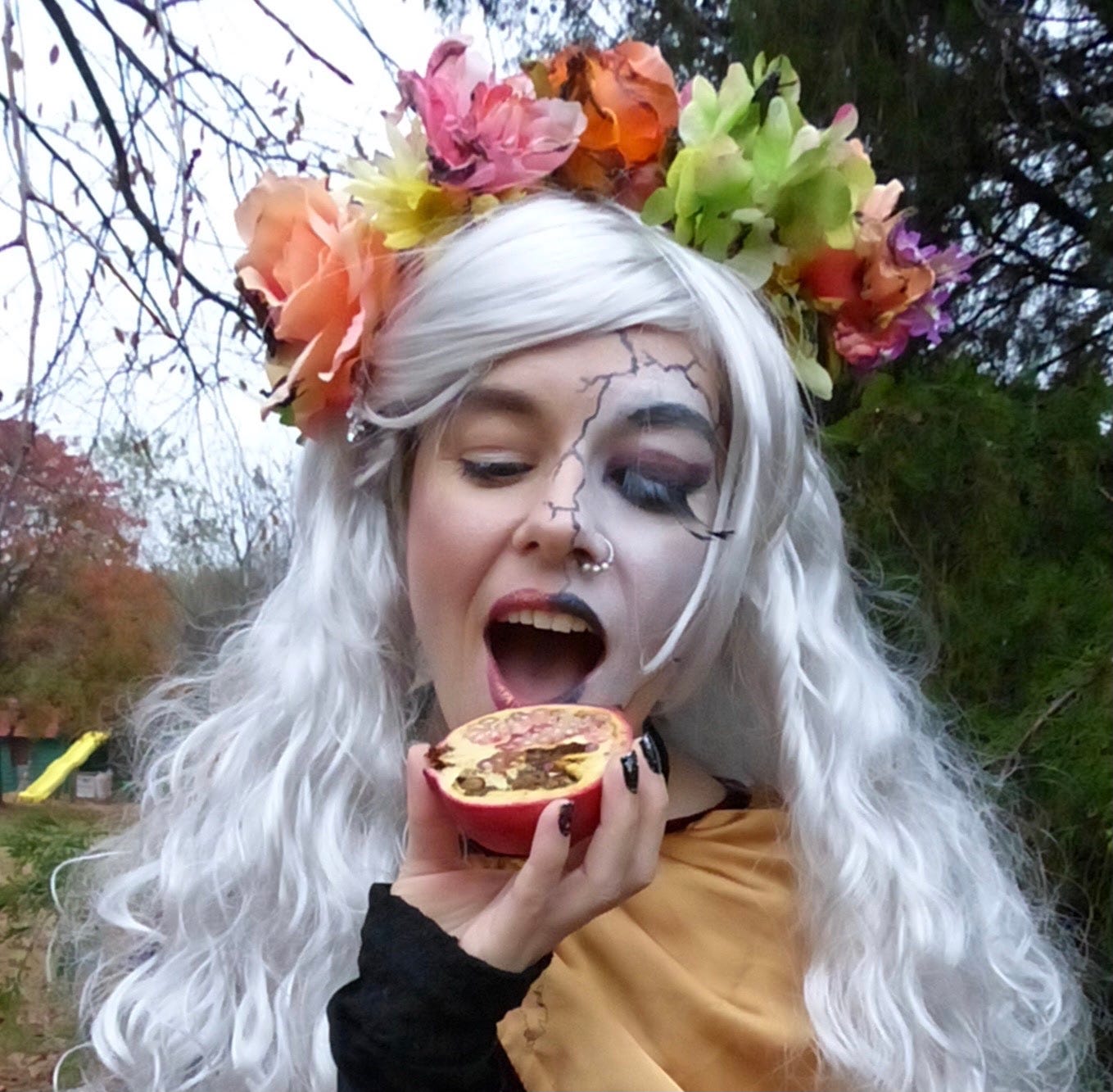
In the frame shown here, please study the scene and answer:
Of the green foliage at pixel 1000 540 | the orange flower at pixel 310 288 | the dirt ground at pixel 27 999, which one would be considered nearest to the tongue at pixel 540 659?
the orange flower at pixel 310 288

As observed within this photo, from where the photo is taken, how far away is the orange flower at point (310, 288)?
3.24ft

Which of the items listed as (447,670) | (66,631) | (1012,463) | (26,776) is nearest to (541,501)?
(447,670)

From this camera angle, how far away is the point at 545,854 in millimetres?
742

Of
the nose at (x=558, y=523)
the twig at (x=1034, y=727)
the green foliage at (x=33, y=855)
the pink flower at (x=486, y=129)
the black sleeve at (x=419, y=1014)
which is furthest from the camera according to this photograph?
the green foliage at (x=33, y=855)

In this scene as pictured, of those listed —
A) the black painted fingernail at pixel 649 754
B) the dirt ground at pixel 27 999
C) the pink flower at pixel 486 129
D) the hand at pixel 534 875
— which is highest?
the pink flower at pixel 486 129

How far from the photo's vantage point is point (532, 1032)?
0.90 metres

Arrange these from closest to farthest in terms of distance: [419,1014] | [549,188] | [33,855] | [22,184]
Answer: [419,1014] → [549,188] → [22,184] → [33,855]

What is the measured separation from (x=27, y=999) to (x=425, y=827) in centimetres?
127

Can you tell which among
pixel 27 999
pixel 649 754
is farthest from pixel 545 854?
pixel 27 999

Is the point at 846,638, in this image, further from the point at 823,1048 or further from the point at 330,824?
the point at 330,824

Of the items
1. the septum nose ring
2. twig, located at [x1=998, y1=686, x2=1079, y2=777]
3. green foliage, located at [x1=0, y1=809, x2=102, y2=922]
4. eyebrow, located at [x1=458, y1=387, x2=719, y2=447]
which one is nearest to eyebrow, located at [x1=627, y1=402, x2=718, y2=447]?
eyebrow, located at [x1=458, y1=387, x2=719, y2=447]

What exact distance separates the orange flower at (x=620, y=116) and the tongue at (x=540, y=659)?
0.40 metres

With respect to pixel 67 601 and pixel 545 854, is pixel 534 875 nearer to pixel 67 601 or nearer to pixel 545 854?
pixel 545 854

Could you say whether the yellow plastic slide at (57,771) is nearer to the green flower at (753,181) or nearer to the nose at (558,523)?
the nose at (558,523)
